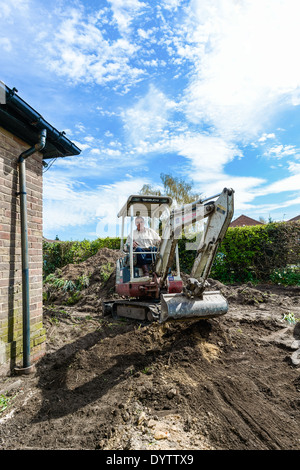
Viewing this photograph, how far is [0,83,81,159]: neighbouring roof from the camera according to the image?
3832mm

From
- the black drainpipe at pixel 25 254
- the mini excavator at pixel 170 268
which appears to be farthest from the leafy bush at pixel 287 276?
the black drainpipe at pixel 25 254

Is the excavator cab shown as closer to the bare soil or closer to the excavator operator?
the excavator operator

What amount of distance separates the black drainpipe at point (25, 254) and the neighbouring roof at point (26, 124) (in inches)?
7.5

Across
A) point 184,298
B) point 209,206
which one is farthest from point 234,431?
point 209,206

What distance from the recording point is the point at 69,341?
564cm

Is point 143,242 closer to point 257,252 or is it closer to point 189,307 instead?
point 189,307

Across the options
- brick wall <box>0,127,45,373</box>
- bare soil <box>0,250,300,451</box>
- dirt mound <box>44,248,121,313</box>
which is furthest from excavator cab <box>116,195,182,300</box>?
dirt mound <box>44,248,121,313</box>

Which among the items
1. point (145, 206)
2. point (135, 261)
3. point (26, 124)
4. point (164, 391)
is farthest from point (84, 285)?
point (164, 391)

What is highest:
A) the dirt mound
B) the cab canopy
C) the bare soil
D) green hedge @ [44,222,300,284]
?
the cab canopy

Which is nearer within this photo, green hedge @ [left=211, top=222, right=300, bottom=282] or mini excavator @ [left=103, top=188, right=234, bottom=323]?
mini excavator @ [left=103, top=188, right=234, bottom=323]

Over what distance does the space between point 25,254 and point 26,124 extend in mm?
2037

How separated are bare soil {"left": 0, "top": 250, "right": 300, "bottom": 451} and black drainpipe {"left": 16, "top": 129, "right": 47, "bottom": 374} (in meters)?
0.31

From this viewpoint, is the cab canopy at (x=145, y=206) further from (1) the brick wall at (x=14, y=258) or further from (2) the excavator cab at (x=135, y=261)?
(1) the brick wall at (x=14, y=258)

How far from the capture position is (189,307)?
4422mm
